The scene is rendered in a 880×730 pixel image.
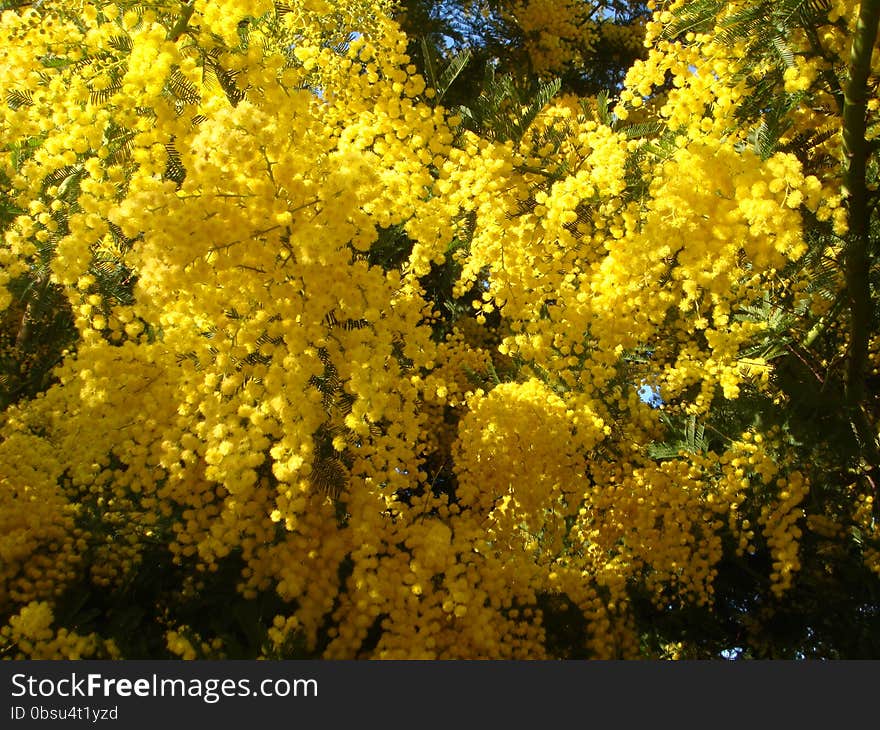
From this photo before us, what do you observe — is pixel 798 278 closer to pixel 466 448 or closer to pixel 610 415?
pixel 610 415

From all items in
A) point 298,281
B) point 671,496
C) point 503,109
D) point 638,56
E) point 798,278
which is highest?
point 638,56

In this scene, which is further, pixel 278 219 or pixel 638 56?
pixel 638 56

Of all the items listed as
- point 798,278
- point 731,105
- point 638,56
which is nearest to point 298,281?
point 731,105

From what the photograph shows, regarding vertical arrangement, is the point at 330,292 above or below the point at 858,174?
below

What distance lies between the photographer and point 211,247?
2879 millimetres

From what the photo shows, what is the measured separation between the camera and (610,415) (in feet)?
18.0

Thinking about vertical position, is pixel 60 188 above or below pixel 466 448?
above

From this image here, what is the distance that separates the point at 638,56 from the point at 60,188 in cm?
762

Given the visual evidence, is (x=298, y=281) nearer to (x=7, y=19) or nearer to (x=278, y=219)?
(x=278, y=219)

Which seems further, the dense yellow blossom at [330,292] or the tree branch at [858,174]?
the dense yellow blossom at [330,292]

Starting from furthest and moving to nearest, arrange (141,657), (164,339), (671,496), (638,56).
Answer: (638,56) → (671,496) → (141,657) → (164,339)

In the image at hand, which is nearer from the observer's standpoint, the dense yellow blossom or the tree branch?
the tree branch

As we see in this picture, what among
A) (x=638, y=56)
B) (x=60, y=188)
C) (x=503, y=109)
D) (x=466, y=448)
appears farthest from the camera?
(x=638, y=56)

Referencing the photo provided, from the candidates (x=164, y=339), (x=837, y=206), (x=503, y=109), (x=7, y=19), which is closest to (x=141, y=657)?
(x=164, y=339)
